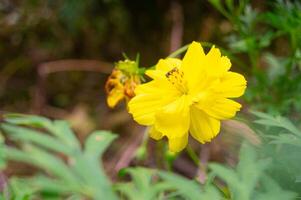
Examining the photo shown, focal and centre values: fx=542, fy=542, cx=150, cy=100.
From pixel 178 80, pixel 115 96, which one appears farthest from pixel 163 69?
pixel 115 96

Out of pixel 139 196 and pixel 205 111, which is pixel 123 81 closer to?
pixel 205 111

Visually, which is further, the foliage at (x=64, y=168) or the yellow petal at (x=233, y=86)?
the yellow petal at (x=233, y=86)

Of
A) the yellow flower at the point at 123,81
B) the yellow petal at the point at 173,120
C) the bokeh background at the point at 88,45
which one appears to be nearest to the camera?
the yellow petal at the point at 173,120

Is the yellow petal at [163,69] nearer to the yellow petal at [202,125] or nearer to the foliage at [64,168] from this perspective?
the yellow petal at [202,125]

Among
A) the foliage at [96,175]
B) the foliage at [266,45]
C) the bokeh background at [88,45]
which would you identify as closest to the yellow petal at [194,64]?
the foliage at [96,175]

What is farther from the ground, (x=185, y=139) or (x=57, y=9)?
(x=57, y=9)

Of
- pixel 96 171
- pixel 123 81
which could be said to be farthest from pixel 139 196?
pixel 123 81

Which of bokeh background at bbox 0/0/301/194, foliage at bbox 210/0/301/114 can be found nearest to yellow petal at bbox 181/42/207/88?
foliage at bbox 210/0/301/114

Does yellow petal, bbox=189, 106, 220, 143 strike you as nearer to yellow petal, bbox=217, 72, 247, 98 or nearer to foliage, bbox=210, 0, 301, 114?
yellow petal, bbox=217, 72, 247, 98
